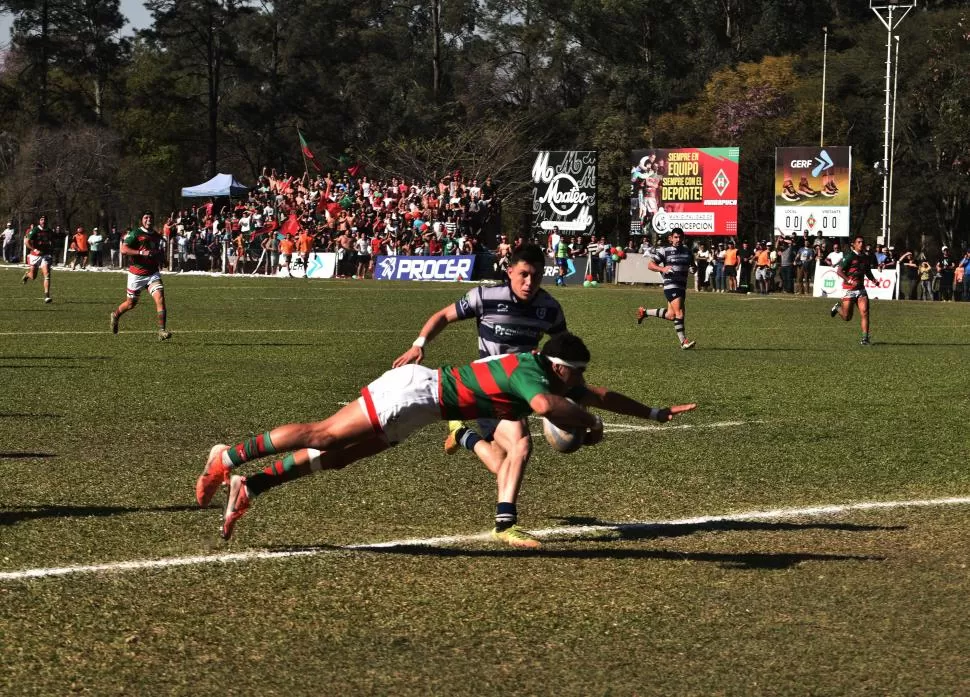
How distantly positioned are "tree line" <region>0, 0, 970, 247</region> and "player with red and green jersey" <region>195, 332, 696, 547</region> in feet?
200

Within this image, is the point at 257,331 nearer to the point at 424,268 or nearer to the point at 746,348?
the point at 746,348

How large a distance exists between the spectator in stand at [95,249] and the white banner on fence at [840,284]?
36874mm

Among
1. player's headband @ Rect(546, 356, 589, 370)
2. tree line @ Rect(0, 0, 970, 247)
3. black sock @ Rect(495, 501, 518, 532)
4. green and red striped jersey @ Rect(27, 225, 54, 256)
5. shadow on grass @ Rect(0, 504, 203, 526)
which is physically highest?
tree line @ Rect(0, 0, 970, 247)

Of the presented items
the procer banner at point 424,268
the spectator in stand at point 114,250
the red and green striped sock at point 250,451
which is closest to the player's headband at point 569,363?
the red and green striped sock at point 250,451

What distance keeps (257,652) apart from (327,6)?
97.9 meters

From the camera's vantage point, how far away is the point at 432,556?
26.3 ft

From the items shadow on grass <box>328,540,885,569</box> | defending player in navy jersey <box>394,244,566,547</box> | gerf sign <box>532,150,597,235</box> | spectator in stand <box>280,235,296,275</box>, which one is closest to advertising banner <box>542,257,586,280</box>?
gerf sign <box>532,150,597,235</box>

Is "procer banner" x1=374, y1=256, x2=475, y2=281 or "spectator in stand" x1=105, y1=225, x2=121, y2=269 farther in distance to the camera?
"spectator in stand" x1=105, y1=225, x2=121, y2=269

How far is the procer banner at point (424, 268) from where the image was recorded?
55.2m

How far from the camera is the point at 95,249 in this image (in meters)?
71.6

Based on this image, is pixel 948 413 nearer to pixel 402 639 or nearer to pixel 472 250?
pixel 402 639

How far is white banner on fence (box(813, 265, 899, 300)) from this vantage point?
4856 centimetres

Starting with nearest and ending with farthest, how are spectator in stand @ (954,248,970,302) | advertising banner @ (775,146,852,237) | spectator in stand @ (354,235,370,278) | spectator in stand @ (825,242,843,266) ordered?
1. spectator in stand @ (825,242,843,266)
2. spectator in stand @ (954,248,970,302)
3. advertising banner @ (775,146,852,237)
4. spectator in stand @ (354,235,370,278)

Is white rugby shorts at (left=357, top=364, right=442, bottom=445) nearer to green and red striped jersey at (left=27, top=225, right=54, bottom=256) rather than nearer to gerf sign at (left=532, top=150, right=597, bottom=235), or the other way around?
green and red striped jersey at (left=27, top=225, right=54, bottom=256)
